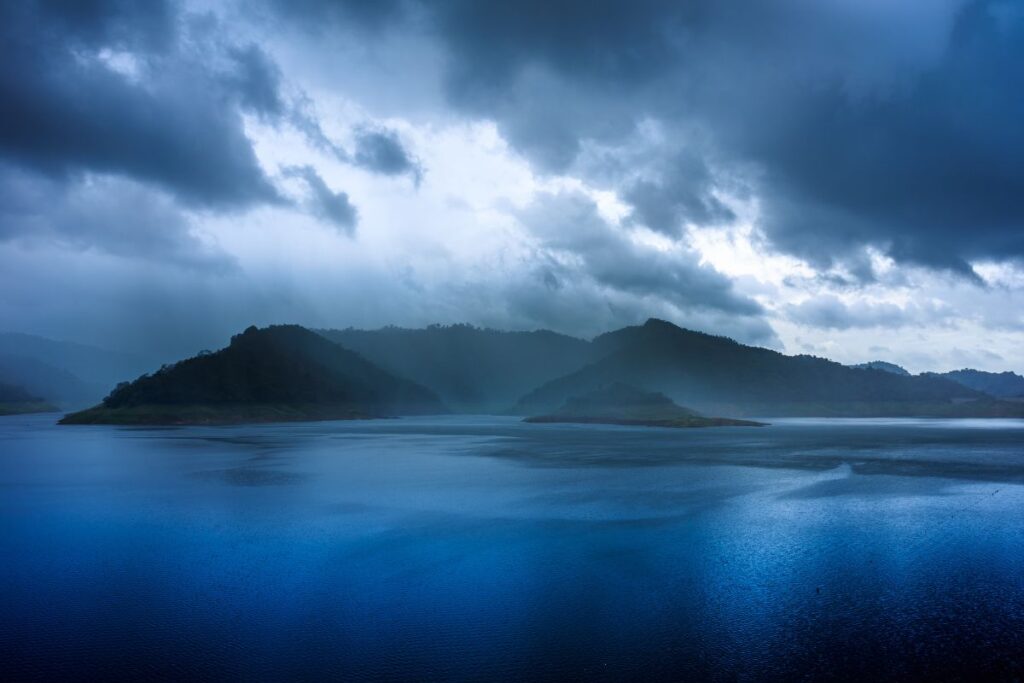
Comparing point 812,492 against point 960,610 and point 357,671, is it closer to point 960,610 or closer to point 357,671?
point 960,610

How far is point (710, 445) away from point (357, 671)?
72757 millimetres

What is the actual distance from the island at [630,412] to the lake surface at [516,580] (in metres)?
103

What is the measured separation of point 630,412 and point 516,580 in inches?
5768

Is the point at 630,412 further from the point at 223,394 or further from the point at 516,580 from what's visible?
the point at 516,580

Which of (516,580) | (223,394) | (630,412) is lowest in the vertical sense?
(516,580)

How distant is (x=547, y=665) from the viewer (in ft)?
41.9

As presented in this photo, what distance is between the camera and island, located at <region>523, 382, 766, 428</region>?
470 feet

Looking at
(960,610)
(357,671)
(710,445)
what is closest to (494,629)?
(357,671)

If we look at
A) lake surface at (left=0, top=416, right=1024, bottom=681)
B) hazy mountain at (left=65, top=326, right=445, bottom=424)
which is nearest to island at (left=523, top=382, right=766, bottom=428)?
hazy mountain at (left=65, top=326, right=445, bottom=424)

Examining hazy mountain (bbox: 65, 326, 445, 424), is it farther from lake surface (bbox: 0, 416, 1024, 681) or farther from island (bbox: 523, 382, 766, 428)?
lake surface (bbox: 0, 416, 1024, 681)

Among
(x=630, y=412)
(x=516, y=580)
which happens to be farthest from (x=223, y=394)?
(x=516, y=580)

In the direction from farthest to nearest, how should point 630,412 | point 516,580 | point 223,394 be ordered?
point 223,394
point 630,412
point 516,580

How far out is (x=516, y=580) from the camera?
1898 centimetres

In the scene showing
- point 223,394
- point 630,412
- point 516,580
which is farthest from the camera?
point 223,394
